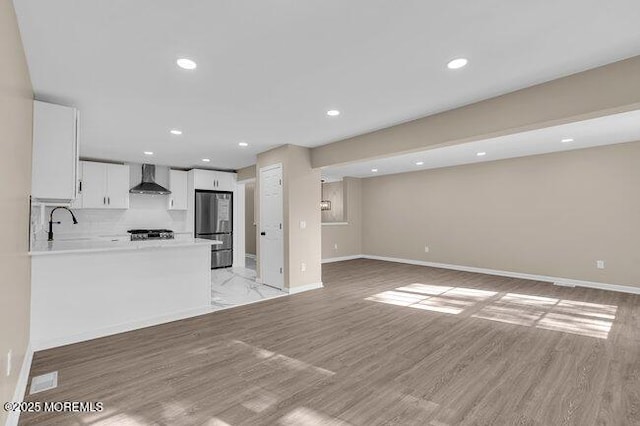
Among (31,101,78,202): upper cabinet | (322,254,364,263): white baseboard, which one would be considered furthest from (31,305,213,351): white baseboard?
(322,254,364,263): white baseboard

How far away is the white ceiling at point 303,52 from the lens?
1795 mm

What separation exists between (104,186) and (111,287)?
3.74 meters

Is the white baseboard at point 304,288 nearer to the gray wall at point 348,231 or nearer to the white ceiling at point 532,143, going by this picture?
the white ceiling at point 532,143

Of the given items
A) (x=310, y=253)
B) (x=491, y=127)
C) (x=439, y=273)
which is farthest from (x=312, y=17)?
(x=439, y=273)

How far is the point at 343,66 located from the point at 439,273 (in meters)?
5.44

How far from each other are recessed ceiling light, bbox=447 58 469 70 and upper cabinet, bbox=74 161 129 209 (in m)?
6.45

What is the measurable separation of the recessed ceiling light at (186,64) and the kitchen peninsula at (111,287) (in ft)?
6.78

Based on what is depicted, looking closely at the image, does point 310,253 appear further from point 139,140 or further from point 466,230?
point 466,230

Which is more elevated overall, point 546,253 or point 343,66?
point 343,66

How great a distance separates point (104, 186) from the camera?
6.04 m

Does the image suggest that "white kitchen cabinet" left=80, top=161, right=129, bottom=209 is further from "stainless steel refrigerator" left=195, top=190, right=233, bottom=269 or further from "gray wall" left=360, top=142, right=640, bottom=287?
"gray wall" left=360, top=142, right=640, bottom=287

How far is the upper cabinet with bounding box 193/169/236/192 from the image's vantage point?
697cm

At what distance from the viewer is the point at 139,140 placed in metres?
4.74

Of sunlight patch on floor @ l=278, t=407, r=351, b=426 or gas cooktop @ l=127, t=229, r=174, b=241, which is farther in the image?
gas cooktop @ l=127, t=229, r=174, b=241
